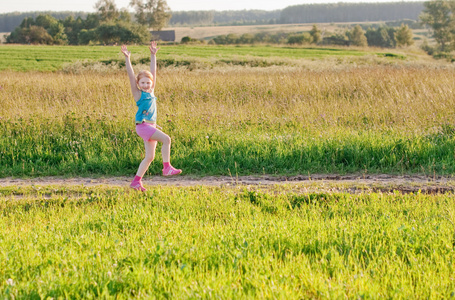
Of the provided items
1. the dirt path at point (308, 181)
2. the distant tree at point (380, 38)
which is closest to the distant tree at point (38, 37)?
the distant tree at point (380, 38)

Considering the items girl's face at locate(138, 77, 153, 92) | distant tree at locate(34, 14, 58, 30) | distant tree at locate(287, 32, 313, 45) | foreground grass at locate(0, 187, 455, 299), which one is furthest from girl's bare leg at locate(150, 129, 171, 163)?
distant tree at locate(34, 14, 58, 30)

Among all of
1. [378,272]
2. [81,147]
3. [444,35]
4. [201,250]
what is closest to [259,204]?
[201,250]

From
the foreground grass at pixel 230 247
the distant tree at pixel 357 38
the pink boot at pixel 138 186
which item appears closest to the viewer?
the foreground grass at pixel 230 247

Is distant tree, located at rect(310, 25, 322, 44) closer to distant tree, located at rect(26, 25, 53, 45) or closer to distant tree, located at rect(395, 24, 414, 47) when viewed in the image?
distant tree, located at rect(395, 24, 414, 47)

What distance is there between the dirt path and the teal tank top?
1.44 metres

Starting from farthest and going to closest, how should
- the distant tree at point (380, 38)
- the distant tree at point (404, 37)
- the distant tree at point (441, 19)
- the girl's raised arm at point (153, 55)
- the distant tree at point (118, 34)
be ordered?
the distant tree at point (380, 38) < the distant tree at point (441, 19) < the distant tree at point (404, 37) < the distant tree at point (118, 34) < the girl's raised arm at point (153, 55)

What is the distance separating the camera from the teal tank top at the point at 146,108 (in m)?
6.36

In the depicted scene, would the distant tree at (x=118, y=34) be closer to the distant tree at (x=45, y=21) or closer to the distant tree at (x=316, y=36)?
the distant tree at (x=45, y=21)

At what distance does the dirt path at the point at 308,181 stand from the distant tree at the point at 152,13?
87851 mm

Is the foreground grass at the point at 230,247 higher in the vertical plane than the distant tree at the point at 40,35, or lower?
lower

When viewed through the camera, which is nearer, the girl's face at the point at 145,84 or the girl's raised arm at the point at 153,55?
the girl's face at the point at 145,84

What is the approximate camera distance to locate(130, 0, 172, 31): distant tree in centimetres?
9069

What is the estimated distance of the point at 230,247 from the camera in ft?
13.9

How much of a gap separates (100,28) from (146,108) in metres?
66.4
